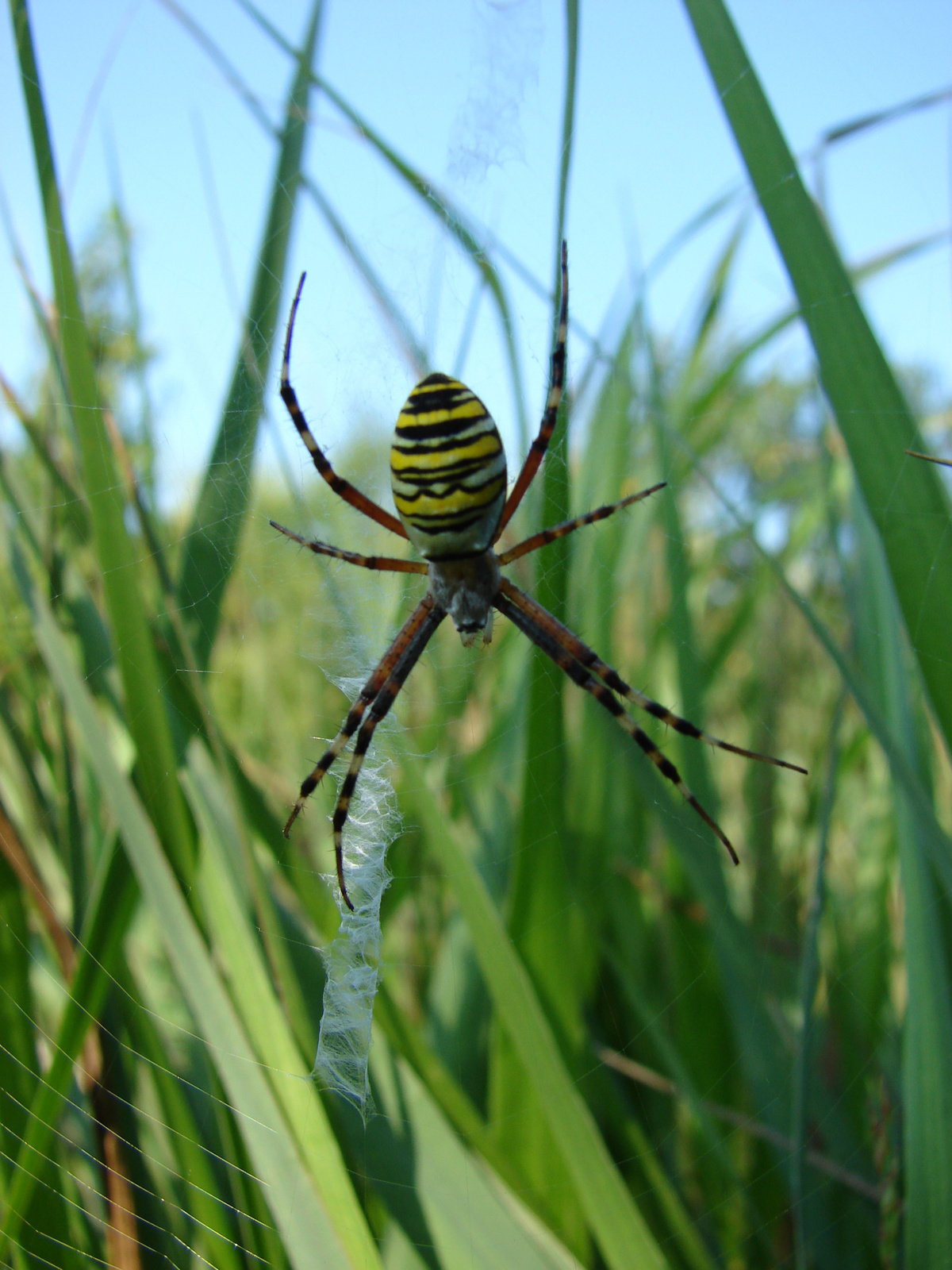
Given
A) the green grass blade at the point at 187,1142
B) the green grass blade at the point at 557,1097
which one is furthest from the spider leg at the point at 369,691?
the green grass blade at the point at 557,1097

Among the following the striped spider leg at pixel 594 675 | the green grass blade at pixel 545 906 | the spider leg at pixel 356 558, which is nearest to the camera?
the green grass blade at pixel 545 906

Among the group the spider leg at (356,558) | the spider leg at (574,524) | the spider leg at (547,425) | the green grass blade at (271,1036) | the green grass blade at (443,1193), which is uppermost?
the spider leg at (547,425)

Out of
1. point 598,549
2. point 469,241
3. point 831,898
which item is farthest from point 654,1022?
point 469,241

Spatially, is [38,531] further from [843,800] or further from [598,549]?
[843,800]

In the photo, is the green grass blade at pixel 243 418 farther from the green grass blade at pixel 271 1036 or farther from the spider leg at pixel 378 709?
the spider leg at pixel 378 709

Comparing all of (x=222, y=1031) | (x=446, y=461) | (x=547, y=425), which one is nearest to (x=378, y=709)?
→ (x=446, y=461)

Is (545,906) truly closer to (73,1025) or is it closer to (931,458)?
(73,1025)

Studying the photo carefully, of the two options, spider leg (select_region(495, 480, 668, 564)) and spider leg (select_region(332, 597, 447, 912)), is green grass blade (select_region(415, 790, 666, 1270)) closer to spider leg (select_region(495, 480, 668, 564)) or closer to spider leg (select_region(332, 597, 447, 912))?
spider leg (select_region(332, 597, 447, 912))
